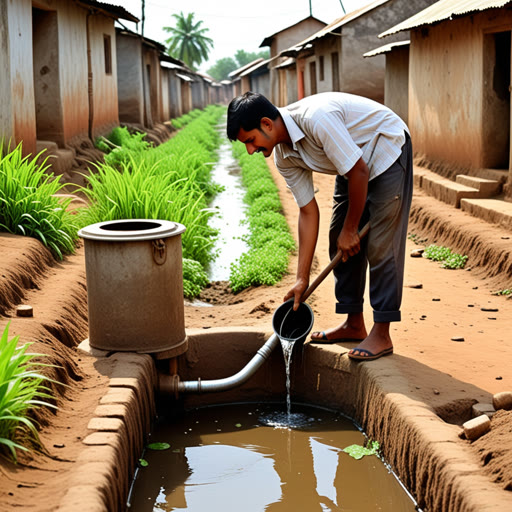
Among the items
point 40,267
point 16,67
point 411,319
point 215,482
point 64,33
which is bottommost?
point 215,482

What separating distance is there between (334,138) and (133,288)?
139 centimetres

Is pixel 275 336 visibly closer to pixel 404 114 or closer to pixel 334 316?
pixel 334 316

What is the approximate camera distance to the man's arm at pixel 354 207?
158 inches

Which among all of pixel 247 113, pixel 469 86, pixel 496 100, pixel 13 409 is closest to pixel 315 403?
pixel 247 113

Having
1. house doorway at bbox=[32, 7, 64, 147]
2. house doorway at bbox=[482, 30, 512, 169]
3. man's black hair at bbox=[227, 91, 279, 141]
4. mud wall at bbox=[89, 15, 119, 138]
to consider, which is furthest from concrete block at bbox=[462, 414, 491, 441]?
mud wall at bbox=[89, 15, 119, 138]

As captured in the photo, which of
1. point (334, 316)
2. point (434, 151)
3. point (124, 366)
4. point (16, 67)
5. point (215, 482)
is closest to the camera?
point (215, 482)

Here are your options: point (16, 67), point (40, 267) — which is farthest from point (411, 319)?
point (16, 67)

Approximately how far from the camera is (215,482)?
3.84 meters

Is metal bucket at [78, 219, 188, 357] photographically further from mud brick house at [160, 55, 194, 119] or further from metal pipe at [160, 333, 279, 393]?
mud brick house at [160, 55, 194, 119]

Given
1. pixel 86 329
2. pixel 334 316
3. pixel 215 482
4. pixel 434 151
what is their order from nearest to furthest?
pixel 215 482
pixel 86 329
pixel 334 316
pixel 434 151

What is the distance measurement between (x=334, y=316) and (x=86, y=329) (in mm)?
1714

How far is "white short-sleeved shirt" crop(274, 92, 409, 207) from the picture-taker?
155 inches

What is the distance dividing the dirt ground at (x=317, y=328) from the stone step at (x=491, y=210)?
0.15 meters

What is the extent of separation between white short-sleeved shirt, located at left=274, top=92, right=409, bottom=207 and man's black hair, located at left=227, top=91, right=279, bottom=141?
12 centimetres
